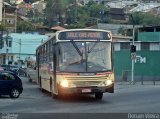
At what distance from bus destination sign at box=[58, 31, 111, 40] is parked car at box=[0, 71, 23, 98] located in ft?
18.4

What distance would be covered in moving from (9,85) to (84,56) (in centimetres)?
665

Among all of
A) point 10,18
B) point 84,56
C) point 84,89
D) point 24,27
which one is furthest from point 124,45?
point 24,27

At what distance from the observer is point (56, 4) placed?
13650 centimetres

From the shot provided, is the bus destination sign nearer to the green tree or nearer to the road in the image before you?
the road

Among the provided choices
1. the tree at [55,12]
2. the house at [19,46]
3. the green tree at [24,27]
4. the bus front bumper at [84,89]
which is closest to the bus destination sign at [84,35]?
the bus front bumper at [84,89]

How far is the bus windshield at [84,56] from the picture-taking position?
23062 millimetres

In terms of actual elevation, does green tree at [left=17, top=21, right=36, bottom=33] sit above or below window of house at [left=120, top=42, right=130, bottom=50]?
above

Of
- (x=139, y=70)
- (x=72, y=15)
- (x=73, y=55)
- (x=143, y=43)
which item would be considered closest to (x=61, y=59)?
(x=73, y=55)

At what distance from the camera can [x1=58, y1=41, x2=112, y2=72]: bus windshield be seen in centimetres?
2306

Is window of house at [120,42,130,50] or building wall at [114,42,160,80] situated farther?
window of house at [120,42,130,50]

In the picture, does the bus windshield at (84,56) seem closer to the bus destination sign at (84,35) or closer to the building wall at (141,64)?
the bus destination sign at (84,35)

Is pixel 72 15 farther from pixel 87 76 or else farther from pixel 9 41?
pixel 87 76

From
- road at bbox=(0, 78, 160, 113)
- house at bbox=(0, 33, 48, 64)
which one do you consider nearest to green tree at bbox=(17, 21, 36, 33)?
house at bbox=(0, 33, 48, 64)

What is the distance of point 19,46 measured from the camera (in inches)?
3925
